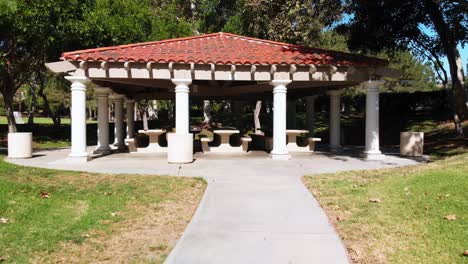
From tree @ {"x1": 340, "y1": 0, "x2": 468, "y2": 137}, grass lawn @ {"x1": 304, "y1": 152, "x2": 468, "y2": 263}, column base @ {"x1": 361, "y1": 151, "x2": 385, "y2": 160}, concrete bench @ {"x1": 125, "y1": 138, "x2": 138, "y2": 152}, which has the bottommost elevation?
grass lawn @ {"x1": 304, "y1": 152, "x2": 468, "y2": 263}

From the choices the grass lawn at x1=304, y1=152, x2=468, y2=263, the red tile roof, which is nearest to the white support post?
the red tile roof

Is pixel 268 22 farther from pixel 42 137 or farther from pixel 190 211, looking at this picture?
pixel 190 211

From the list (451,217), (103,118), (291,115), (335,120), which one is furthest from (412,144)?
(103,118)

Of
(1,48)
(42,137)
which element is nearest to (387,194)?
(1,48)

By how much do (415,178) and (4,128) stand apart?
Result: 89.2ft

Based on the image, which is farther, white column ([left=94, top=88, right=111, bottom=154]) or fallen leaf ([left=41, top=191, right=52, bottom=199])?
white column ([left=94, top=88, right=111, bottom=154])

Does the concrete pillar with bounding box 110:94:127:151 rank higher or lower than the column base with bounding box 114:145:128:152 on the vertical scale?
→ higher

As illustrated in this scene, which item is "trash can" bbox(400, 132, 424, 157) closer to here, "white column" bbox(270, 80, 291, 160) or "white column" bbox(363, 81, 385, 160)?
"white column" bbox(363, 81, 385, 160)

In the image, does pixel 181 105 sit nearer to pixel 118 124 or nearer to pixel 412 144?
pixel 118 124

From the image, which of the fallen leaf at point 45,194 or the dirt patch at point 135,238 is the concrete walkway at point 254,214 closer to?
the dirt patch at point 135,238

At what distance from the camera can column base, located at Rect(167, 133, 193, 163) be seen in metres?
11.4

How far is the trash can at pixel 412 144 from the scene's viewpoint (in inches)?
523

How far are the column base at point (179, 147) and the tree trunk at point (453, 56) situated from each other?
392 inches

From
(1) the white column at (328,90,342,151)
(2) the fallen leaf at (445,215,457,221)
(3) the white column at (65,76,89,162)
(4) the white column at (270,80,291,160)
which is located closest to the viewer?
(2) the fallen leaf at (445,215,457,221)
